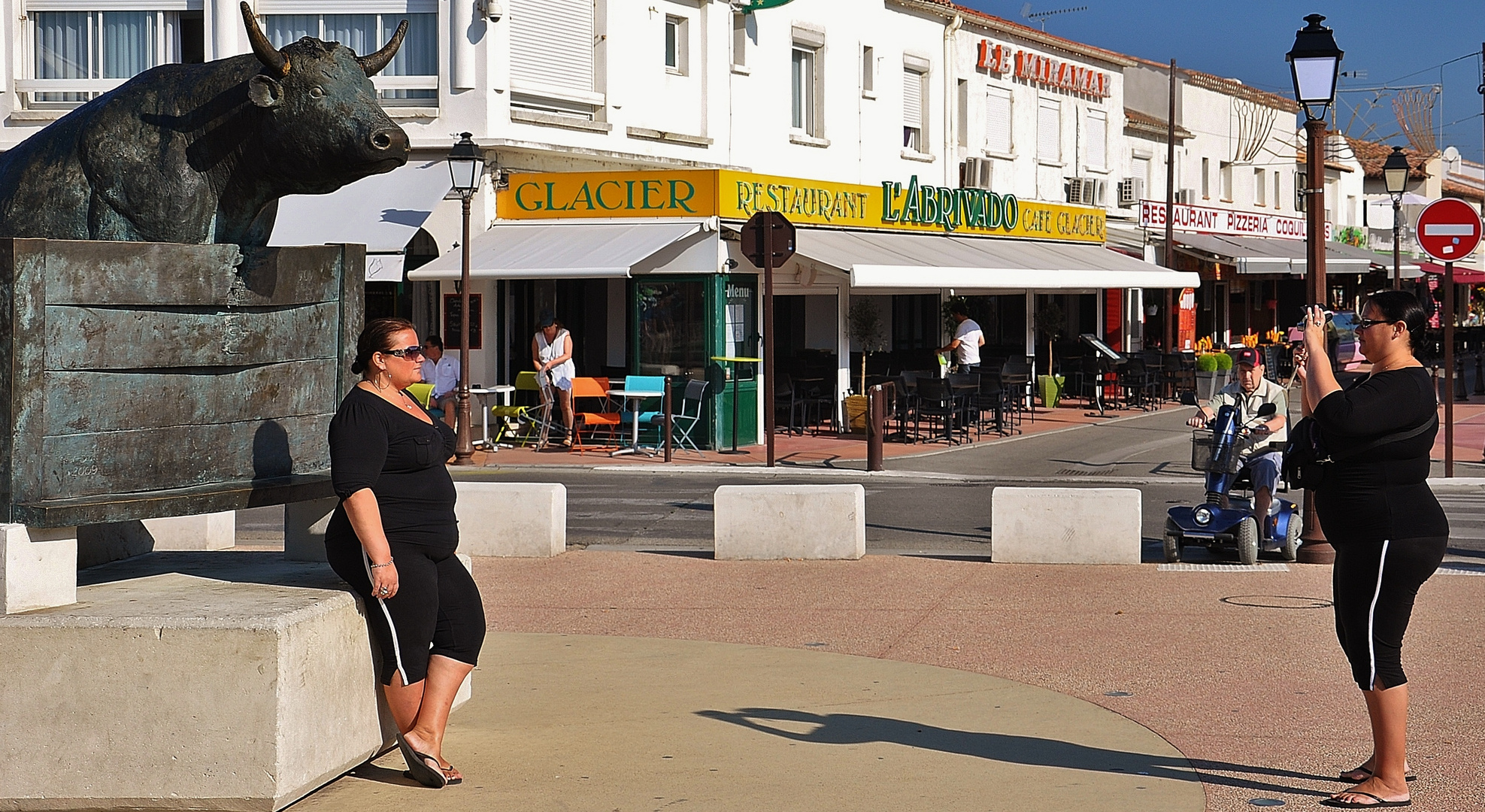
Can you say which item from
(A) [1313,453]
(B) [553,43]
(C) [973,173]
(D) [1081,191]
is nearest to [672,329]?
(B) [553,43]

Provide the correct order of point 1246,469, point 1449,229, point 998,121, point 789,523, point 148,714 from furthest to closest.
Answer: point 998,121 < point 1449,229 < point 789,523 < point 1246,469 < point 148,714

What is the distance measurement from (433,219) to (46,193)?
52.5ft

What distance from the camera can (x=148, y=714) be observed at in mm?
4969

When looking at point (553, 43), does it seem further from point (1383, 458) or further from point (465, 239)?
point (1383, 458)

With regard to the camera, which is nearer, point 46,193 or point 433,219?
point 46,193

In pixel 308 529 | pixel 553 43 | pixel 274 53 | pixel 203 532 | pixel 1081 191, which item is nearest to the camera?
pixel 274 53

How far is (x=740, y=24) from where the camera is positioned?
25.6 meters

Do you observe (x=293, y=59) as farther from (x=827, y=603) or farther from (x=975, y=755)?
(x=827, y=603)

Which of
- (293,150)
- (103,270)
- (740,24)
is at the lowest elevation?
(103,270)

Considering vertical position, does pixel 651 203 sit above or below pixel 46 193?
above

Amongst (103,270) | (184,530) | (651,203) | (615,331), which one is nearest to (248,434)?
(103,270)

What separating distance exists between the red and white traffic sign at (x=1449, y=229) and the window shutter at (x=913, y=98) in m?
14.3

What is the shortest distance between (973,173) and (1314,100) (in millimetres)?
20683

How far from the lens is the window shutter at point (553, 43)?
22047 mm
